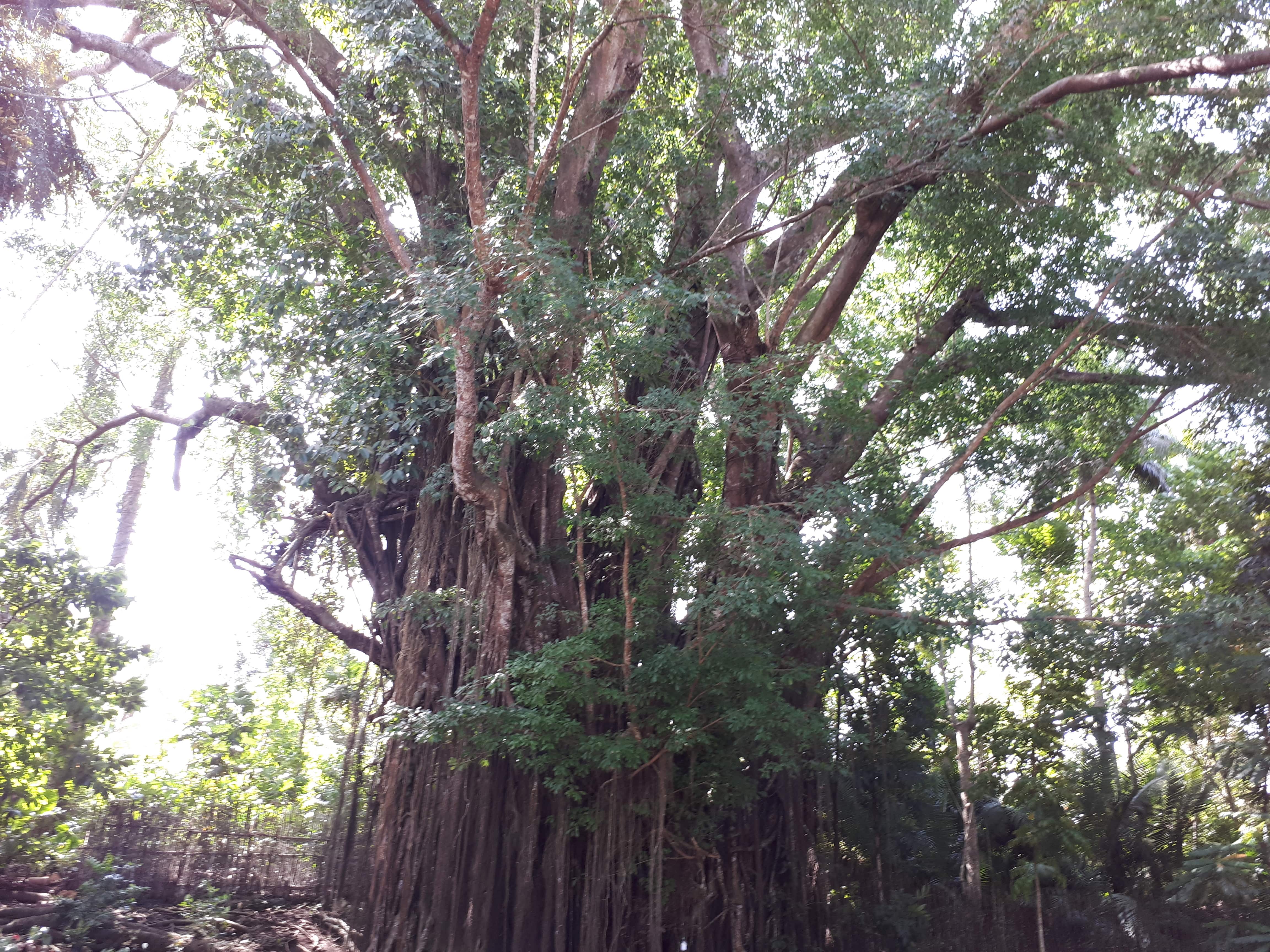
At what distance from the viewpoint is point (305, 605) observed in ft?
24.5

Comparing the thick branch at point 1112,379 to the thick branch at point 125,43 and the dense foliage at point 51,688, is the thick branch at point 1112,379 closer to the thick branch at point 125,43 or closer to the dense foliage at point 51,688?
the dense foliage at point 51,688

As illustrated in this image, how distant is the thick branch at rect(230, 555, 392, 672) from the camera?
7.38m

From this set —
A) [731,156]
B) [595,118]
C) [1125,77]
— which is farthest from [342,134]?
[1125,77]

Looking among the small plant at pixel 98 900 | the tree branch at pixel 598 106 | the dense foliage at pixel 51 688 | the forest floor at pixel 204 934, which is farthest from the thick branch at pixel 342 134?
the small plant at pixel 98 900

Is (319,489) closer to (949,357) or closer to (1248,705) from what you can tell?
(949,357)

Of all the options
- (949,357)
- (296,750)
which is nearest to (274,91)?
(949,357)

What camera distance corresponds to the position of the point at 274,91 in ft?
21.6

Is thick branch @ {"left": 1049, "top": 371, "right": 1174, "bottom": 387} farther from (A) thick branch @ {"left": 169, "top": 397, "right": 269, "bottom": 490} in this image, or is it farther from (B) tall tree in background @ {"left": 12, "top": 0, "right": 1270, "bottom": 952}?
(A) thick branch @ {"left": 169, "top": 397, "right": 269, "bottom": 490}

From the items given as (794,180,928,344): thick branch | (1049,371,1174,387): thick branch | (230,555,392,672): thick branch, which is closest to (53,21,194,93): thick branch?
(230,555,392,672): thick branch

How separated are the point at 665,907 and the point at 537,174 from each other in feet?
15.7

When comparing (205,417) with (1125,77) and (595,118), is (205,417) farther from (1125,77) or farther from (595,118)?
(1125,77)

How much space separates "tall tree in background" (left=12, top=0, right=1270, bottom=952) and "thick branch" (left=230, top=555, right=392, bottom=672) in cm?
3

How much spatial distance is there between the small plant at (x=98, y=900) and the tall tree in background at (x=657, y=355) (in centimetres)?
195

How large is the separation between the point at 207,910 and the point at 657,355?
5.41 metres
